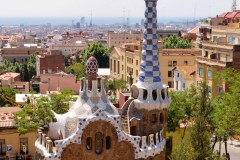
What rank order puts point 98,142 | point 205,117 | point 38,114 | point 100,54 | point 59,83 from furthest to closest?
point 100,54 → point 59,83 → point 38,114 → point 205,117 → point 98,142

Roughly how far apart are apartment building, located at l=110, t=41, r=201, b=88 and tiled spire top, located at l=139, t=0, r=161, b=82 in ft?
125

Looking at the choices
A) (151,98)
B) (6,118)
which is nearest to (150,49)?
(151,98)

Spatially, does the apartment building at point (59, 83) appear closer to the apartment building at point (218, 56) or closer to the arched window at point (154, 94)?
the apartment building at point (218, 56)

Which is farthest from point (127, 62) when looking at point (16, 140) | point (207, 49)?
point (16, 140)

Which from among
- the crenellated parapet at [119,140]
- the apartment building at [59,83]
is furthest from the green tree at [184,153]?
the apartment building at [59,83]

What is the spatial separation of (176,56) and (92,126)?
49.2 metres

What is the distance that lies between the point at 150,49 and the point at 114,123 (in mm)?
6176

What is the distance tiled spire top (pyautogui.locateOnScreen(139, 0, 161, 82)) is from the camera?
97.7ft

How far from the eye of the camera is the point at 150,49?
30016mm

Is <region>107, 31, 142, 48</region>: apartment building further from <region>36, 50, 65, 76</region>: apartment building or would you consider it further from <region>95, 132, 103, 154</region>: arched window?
<region>95, 132, 103, 154</region>: arched window

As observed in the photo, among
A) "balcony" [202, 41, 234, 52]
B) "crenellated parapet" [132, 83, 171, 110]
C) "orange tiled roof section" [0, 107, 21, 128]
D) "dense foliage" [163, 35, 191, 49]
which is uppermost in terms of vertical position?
"balcony" [202, 41, 234, 52]

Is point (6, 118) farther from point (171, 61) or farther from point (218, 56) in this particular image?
point (171, 61)

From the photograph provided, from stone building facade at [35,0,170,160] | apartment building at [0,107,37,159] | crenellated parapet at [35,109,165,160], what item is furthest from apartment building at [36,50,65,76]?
crenellated parapet at [35,109,165,160]

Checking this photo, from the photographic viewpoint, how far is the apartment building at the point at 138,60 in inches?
2891
